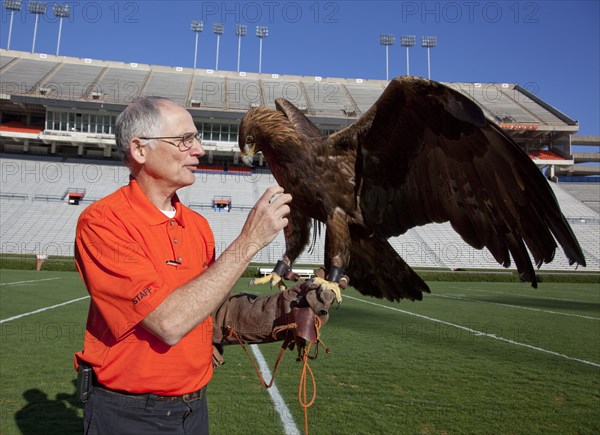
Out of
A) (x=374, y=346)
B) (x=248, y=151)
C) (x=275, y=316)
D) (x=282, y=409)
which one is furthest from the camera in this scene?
(x=374, y=346)

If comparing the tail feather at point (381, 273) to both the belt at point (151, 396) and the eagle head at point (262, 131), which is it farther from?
the belt at point (151, 396)

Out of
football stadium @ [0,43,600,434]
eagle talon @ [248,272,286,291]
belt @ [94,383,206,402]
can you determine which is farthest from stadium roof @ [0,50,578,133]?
belt @ [94,383,206,402]

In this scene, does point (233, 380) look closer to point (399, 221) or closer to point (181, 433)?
point (399, 221)

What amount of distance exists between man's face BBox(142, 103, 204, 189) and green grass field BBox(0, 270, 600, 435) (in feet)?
8.12

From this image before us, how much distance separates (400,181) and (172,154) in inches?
60.0

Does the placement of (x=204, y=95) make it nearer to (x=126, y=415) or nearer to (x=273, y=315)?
(x=273, y=315)

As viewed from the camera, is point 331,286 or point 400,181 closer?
point 331,286

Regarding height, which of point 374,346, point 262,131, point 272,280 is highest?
point 262,131

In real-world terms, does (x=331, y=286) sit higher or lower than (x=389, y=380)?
higher

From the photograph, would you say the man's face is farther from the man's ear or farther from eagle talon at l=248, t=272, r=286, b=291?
eagle talon at l=248, t=272, r=286, b=291

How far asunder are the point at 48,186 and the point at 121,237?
35.8m

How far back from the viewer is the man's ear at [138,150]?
1775 mm

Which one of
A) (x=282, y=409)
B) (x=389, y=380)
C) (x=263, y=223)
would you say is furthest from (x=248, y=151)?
(x=389, y=380)

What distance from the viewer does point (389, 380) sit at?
4.99 metres
